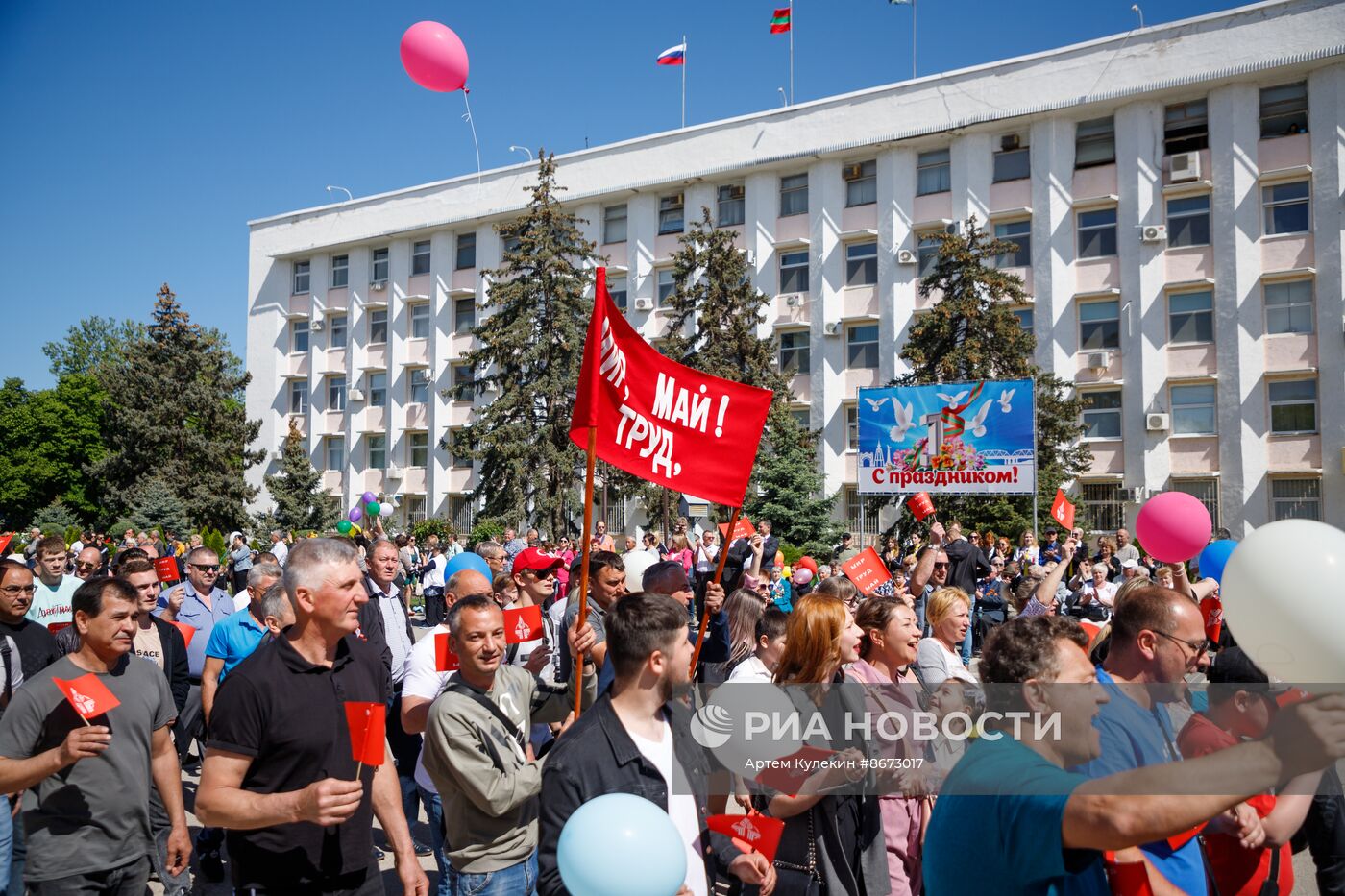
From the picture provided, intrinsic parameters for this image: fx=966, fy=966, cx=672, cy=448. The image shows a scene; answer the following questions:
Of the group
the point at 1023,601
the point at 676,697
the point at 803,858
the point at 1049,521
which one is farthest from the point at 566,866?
the point at 1049,521

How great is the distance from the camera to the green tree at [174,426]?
38812mm

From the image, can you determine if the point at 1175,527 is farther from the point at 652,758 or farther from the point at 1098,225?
the point at 1098,225

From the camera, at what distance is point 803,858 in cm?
382

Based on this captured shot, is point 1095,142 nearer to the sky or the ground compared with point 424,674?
nearer to the sky

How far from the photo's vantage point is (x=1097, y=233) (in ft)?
99.6

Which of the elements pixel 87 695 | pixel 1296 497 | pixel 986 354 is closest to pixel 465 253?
pixel 986 354

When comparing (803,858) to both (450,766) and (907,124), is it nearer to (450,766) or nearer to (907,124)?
(450,766)

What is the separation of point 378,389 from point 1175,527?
135 feet

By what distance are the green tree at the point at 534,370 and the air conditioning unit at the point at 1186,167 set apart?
17.7m

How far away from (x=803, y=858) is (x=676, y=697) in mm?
999

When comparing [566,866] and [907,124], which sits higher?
[907,124]

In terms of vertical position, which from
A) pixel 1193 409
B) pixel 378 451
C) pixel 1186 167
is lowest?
pixel 1193 409

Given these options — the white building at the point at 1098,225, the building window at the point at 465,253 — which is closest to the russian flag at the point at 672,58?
the white building at the point at 1098,225

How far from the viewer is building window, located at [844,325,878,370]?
3347 cm
